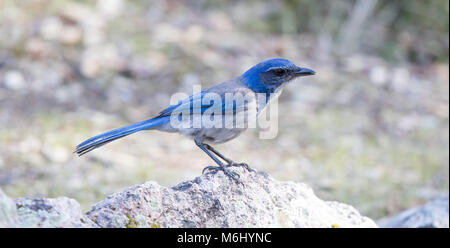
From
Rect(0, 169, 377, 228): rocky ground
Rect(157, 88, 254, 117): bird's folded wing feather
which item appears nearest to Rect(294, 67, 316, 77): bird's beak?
Rect(157, 88, 254, 117): bird's folded wing feather

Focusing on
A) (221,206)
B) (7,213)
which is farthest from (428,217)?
(7,213)

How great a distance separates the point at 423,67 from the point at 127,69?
513 centimetres

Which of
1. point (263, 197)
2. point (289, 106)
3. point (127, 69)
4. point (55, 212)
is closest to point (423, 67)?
point (289, 106)

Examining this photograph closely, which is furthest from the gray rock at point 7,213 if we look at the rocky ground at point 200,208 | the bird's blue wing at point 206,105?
the bird's blue wing at point 206,105

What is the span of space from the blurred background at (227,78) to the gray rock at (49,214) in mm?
2500

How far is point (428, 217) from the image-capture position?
465 centimetres

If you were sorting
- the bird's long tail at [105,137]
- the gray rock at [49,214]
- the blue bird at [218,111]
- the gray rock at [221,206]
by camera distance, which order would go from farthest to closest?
the blue bird at [218,111] → the bird's long tail at [105,137] → the gray rock at [221,206] → the gray rock at [49,214]

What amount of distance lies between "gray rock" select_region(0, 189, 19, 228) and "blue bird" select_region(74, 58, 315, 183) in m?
1.34

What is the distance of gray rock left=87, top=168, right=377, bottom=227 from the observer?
3.06 m

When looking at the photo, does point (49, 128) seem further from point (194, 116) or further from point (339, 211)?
point (339, 211)

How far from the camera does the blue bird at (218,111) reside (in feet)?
13.6

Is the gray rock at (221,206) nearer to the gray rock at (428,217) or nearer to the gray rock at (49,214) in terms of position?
the gray rock at (49,214)

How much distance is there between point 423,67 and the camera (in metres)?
10.2

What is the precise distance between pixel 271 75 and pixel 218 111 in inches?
24.0
